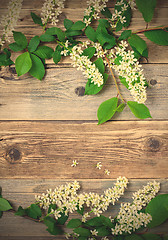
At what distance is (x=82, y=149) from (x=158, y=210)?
46cm

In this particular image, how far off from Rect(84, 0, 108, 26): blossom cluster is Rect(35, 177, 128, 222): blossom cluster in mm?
775

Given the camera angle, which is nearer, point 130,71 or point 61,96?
point 130,71

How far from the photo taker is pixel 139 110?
1.00 m

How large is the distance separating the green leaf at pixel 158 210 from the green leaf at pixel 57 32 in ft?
2.89

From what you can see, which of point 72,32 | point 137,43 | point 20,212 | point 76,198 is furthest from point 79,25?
point 20,212

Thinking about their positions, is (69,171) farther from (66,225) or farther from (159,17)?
(159,17)

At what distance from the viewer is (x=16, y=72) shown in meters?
1.05

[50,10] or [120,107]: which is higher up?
[50,10]

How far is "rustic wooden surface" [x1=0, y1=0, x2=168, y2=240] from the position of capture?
105 centimetres

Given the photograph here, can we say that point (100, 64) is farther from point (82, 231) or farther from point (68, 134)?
point (82, 231)

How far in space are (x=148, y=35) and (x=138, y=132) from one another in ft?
1.52

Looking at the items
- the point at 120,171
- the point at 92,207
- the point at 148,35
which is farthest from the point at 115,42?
the point at 92,207

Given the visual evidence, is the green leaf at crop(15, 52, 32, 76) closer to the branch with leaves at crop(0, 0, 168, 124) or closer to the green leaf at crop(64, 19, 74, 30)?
the branch with leaves at crop(0, 0, 168, 124)

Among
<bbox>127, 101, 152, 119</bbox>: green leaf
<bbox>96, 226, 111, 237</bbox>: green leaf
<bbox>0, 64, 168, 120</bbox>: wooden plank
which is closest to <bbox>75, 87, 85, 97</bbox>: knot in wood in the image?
<bbox>0, 64, 168, 120</bbox>: wooden plank
